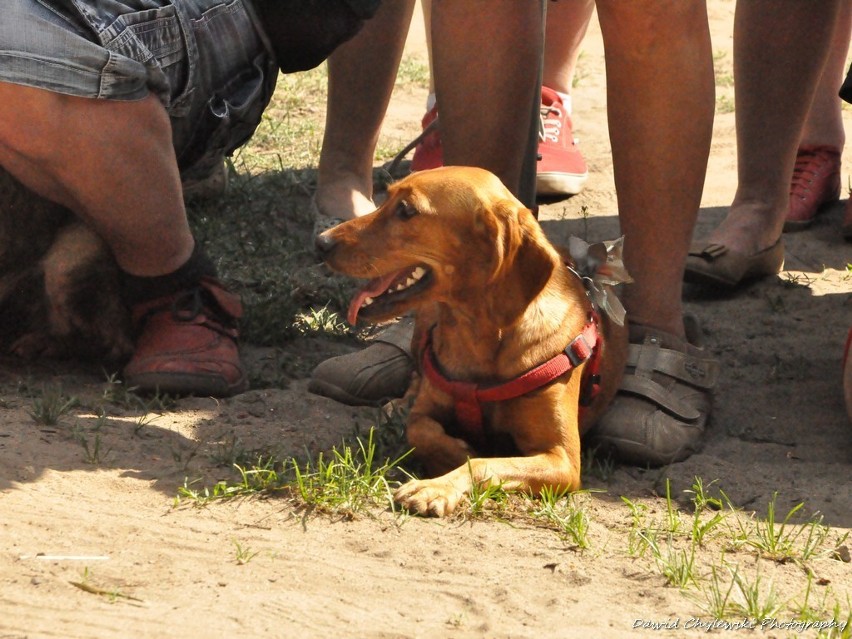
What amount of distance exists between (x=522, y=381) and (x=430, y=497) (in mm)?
395

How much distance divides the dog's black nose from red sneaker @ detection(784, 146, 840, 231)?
8.66 ft

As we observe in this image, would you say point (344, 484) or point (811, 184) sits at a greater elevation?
point (344, 484)

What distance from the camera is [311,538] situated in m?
2.58

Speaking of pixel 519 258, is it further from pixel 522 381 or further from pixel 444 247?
pixel 522 381

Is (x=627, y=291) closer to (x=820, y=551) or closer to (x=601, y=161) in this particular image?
(x=820, y=551)

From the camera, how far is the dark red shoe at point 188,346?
3463mm

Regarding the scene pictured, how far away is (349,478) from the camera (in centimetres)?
282

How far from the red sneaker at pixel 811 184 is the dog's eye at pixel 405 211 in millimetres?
2566

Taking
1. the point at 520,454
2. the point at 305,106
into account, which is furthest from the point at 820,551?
the point at 305,106

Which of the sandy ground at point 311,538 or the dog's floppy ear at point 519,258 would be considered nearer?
the sandy ground at point 311,538

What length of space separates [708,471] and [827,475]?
0.30 meters

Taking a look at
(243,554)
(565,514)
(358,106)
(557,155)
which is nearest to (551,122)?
(557,155)

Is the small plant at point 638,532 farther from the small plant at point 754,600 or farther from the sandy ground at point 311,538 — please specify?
the small plant at point 754,600

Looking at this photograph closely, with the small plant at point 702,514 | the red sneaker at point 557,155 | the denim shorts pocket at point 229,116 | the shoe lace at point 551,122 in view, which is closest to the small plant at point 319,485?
the small plant at point 702,514
